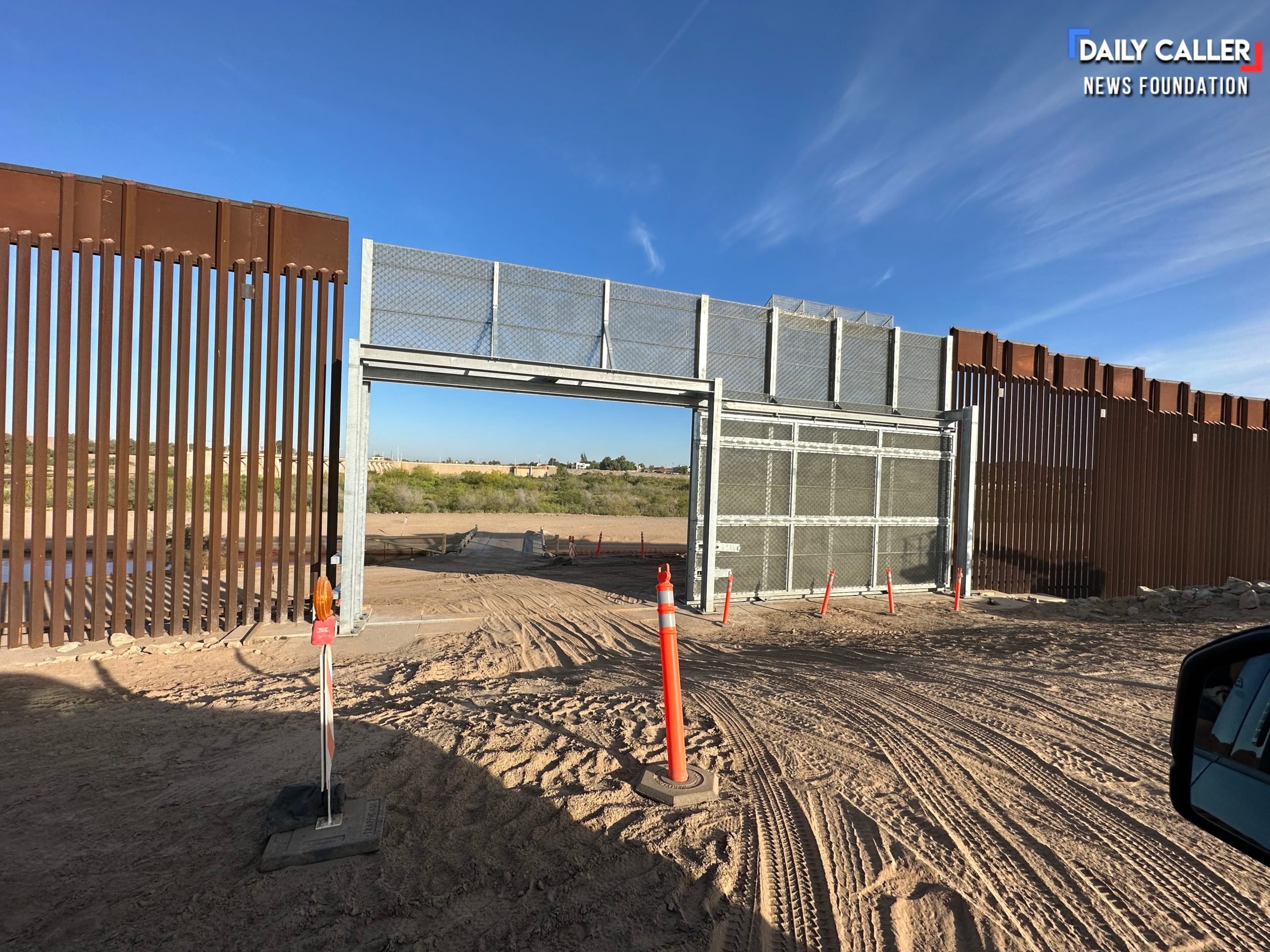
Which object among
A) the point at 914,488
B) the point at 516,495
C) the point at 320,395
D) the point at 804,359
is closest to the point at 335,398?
the point at 320,395

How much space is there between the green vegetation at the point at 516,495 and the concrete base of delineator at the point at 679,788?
29.7m

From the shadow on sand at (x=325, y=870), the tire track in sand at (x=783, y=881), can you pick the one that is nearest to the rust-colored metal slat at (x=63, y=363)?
the shadow on sand at (x=325, y=870)

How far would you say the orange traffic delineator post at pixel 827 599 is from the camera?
10.3 metres

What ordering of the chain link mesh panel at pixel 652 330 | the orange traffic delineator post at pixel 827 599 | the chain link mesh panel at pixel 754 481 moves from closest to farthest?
1. the chain link mesh panel at pixel 652 330
2. the orange traffic delineator post at pixel 827 599
3. the chain link mesh panel at pixel 754 481

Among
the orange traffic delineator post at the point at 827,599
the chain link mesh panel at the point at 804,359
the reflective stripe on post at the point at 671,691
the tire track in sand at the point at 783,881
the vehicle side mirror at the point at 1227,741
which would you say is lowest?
the orange traffic delineator post at the point at 827,599

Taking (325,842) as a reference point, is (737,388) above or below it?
above

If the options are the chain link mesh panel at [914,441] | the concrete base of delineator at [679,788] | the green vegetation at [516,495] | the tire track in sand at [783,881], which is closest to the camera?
the tire track in sand at [783,881]

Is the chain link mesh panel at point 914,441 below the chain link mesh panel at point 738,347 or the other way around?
below

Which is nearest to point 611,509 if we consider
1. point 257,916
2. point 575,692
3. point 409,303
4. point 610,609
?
point 610,609

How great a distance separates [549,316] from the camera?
9.22 m

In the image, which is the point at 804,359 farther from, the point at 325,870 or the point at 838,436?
the point at 325,870

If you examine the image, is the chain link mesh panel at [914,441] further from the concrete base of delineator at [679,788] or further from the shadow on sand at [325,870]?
the shadow on sand at [325,870]

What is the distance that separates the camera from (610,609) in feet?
34.8

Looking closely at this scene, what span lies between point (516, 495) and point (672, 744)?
3850cm
